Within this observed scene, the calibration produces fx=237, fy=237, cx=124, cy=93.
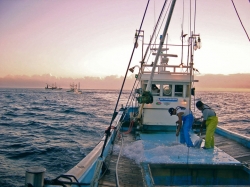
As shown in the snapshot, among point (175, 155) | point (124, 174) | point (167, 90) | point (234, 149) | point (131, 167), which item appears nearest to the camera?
point (124, 174)

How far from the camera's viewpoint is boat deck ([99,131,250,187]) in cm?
574

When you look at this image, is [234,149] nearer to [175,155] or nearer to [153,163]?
[175,155]

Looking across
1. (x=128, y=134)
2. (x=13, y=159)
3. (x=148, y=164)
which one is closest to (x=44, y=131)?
(x=13, y=159)

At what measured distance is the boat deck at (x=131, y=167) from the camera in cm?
574

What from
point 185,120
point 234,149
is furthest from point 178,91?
point 234,149

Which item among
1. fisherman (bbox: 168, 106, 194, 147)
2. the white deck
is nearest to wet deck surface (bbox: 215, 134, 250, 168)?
the white deck

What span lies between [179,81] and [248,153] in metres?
5.15

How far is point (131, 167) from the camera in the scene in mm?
6750

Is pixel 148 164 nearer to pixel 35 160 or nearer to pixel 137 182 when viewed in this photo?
pixel 137 182

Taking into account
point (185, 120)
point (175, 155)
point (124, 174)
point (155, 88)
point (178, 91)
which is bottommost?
point (124, 174)

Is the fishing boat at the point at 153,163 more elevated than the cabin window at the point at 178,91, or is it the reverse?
the cabin window at the point at 178,91

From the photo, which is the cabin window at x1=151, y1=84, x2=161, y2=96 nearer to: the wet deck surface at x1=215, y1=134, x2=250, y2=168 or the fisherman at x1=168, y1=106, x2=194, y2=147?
the fisherman at x1=168, y1=106, x2=194, y2=147

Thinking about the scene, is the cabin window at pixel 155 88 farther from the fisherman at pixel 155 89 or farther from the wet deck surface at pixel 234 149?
the wet deck surface at pixel 234 149

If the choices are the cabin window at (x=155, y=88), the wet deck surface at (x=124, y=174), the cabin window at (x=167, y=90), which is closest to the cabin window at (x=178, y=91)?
the cabin window at (x=167, y=90)
